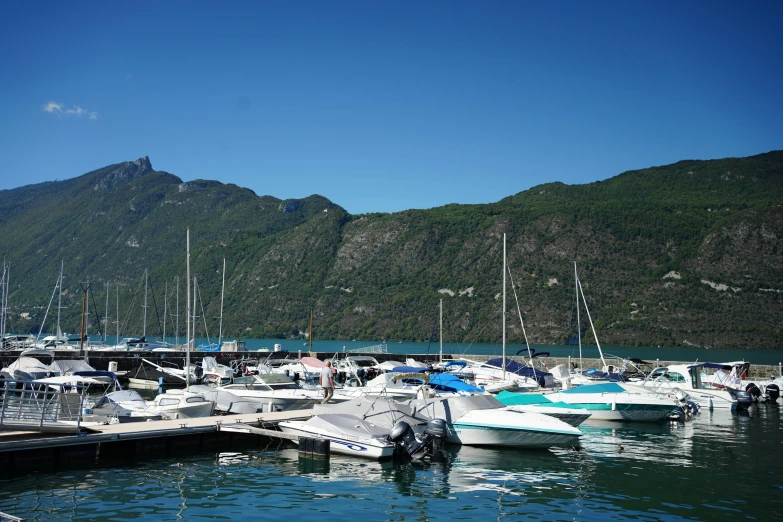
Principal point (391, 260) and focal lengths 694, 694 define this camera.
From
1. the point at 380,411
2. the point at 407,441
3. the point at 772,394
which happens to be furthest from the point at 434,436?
the point at 772,394

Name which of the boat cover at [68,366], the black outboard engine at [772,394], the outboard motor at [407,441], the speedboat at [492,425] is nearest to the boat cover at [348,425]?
the outboard motor at [407,441]

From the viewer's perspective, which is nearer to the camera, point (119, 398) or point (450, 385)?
point (119, 398)

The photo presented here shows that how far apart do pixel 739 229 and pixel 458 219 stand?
232 ft

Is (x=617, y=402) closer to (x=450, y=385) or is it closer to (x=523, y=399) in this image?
(x=523, y=399)

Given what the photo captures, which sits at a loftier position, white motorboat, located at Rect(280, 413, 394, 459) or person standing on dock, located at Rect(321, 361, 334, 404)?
person standing on dock, located at Rect(321, 361, 334, 404)

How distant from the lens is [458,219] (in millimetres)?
190125

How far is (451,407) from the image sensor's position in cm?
2277

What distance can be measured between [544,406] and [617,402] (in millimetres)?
4843

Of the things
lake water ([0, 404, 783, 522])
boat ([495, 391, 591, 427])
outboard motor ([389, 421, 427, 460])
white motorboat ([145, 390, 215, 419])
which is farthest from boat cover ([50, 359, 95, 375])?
outboard motor ([389, 421, 427, 460])

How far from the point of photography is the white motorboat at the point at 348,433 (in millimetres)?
19781

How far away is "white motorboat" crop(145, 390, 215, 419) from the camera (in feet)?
82.5

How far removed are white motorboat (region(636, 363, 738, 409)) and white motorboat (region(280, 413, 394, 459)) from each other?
744 inches

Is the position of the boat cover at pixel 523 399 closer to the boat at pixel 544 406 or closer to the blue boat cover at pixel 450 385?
the boat at pixel 544 406

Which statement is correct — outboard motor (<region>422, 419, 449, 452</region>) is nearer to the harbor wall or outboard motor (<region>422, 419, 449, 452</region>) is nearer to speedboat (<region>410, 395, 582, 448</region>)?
speedboat (<region>410, 395, 582, 448</region>)
